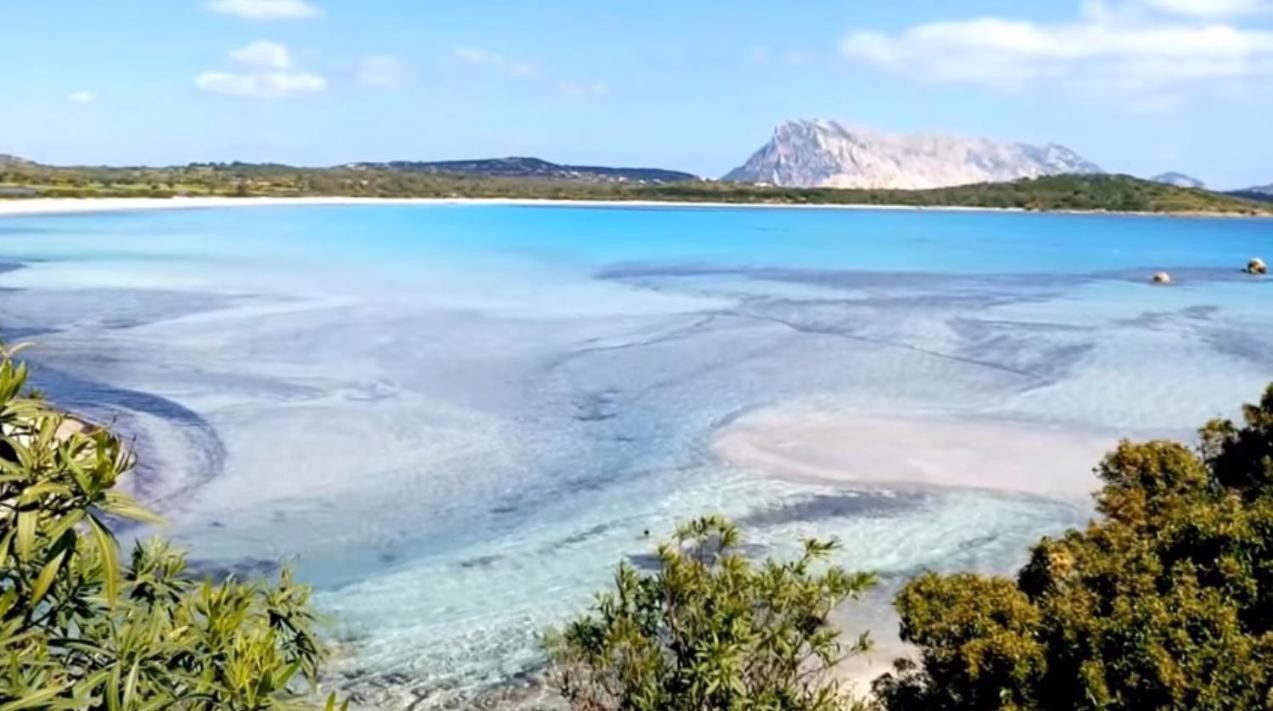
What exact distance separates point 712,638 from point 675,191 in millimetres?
169965

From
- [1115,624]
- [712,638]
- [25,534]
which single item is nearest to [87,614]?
[25,534]

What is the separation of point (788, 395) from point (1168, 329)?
20.8 meters

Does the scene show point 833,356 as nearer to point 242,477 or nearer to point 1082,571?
point 242,477

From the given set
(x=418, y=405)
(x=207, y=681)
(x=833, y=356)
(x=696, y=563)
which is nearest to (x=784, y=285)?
(x=833, y=356)

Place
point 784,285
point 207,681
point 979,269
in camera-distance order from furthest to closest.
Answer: point 979,269, point 784,285, point 207,681

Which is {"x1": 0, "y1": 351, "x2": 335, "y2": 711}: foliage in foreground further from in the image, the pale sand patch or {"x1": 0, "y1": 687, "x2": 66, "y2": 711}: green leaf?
the pale sand patch

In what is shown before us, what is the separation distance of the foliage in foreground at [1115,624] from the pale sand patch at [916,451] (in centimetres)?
1013

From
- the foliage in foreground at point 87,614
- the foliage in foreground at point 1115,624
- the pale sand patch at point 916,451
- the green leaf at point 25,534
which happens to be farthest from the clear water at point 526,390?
the green leaf at point 25,534

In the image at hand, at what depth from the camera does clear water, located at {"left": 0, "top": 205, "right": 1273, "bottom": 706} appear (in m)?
14.8

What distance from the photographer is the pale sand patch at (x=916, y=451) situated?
18828 millimetres

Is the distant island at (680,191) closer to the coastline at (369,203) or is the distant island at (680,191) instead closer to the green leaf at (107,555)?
the coastline at (369,203)

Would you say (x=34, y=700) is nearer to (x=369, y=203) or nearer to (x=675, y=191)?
(x=369, y=203)

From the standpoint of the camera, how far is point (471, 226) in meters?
103

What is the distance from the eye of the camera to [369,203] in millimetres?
136625
